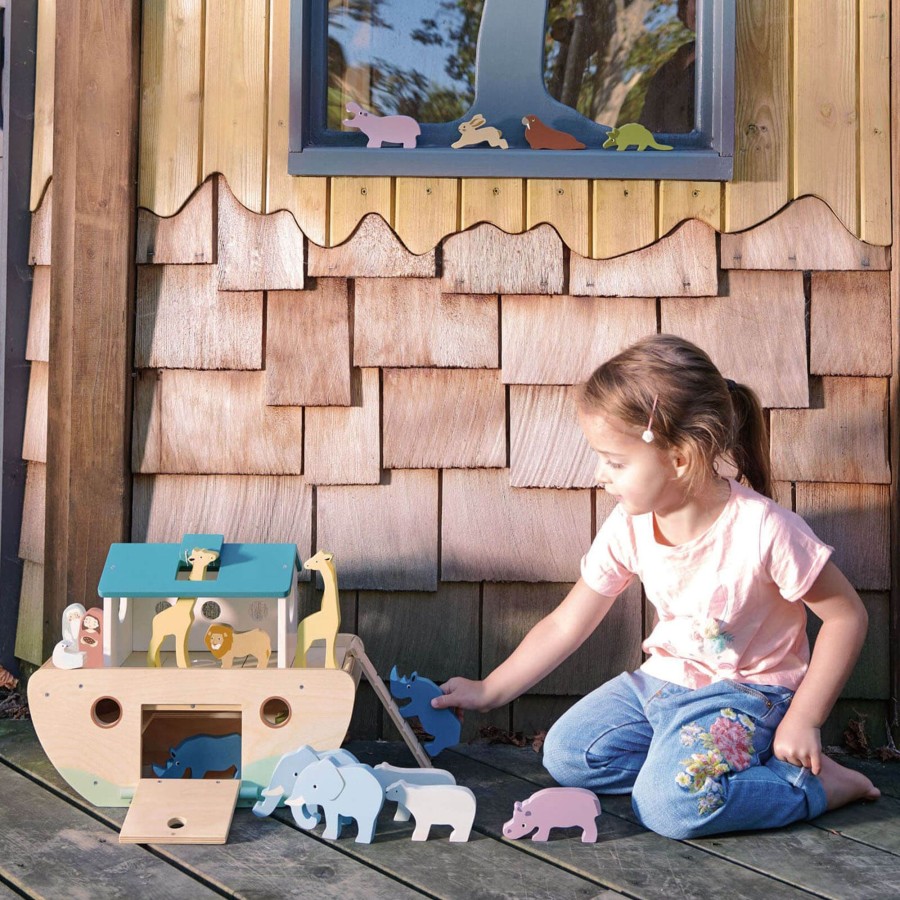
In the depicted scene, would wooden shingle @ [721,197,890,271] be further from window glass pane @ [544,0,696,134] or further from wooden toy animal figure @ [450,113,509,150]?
wooden toy animal figure @ [450,113,509,150]

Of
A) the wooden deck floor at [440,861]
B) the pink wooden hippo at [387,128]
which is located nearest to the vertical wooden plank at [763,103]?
the pink wooden hippo at [387,128]

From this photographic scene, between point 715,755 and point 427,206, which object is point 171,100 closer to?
point 427,206

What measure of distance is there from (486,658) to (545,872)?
30.4 inches

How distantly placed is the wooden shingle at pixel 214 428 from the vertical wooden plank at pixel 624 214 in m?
0.82

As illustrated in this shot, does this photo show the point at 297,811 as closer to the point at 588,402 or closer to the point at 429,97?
the point at 588,402

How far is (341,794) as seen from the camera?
192 centimetres

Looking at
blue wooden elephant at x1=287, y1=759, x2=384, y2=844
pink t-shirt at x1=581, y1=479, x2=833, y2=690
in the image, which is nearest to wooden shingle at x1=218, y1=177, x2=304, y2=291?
pink t-shirt at x1=581, y1=479, x2=833, y2=690

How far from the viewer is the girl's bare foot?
2.12m

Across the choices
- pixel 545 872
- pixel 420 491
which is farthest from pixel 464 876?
pixel 420 491

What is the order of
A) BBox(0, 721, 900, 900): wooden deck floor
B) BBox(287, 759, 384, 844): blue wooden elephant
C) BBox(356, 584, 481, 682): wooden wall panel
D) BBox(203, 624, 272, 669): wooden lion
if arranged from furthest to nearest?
BBox(356, 584, 481, 682): wooden wall panel < BBox(203, 624, 272, 669): wooden lion < BBox(287, 759, 384, 844): blue wooden elephant < BBox(0, 721, 900, 900): wooden deck floor

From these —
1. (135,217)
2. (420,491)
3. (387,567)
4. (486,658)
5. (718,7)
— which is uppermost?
(718,7)

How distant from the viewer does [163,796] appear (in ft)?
6.63

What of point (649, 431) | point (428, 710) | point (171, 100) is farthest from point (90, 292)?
point (649, 431)

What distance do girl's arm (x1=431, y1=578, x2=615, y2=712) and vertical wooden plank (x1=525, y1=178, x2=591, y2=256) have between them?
0.78 m
